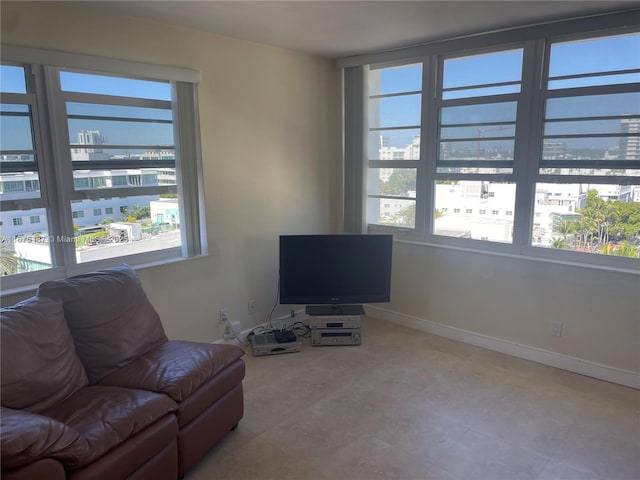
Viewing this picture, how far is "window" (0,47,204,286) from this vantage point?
2.64 m

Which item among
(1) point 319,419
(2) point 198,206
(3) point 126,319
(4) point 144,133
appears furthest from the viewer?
(2) point 198,206

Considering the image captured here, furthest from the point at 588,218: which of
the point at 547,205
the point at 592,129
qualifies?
the point at 592,129

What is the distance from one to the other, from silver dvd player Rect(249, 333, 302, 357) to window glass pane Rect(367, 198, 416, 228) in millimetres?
1420

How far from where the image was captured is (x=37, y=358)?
2037 mm

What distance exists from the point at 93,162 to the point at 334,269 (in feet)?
6.47

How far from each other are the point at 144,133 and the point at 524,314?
10.3 feet


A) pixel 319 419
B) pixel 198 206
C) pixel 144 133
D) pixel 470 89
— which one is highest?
pixel 470 89

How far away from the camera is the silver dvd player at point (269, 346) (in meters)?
3.67

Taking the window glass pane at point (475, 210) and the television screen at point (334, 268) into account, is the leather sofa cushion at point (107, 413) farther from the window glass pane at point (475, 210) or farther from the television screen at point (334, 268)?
the window glass pane at point (475, 210)

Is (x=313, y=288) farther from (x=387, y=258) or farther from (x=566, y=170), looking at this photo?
(x=566, y=170)

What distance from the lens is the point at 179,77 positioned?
3215 mm

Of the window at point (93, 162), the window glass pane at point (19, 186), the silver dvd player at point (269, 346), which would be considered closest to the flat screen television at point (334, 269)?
the silver dvd player at point (269, 346)

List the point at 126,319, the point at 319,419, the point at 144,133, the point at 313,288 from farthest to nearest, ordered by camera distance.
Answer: the point at 313,288, the point at 144,133, the point at 319,419, the point at 126,319

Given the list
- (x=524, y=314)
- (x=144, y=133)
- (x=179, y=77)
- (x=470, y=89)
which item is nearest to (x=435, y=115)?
(x=470, y=89)
